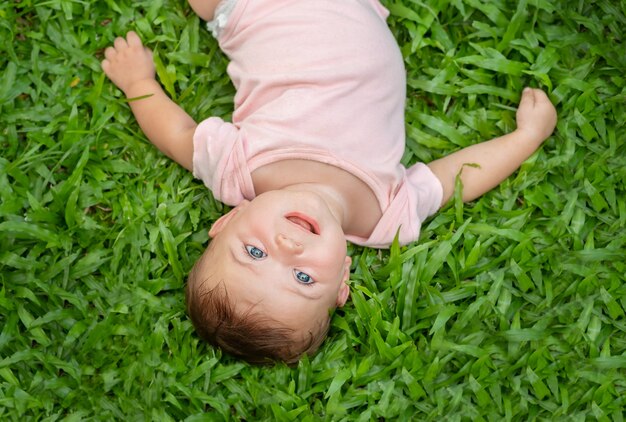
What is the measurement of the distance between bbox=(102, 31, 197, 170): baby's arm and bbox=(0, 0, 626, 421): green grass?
6cm

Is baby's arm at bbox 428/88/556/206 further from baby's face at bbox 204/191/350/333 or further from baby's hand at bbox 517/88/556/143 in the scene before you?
baby's face at bbox 204/191/350/333

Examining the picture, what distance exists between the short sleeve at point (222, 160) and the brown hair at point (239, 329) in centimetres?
24

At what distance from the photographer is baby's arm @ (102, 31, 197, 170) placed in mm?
2615

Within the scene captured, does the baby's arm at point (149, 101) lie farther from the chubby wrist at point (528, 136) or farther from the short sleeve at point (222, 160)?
the chubby wrist at point (528, 136)

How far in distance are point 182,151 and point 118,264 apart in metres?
0.44

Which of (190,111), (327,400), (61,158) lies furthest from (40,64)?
(327,400)

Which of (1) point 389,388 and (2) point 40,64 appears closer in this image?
(1) point 389,388

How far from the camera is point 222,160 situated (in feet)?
8.00

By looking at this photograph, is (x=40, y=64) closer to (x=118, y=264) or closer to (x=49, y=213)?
(x=49, y=213)

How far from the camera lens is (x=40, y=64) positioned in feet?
9.04

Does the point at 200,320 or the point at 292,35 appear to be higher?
the point at 292,35

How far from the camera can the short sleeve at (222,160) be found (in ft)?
7.98

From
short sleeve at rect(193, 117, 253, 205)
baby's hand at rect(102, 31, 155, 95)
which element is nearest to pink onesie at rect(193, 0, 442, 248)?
short sleeve at rect(193, 117, 253, 205)

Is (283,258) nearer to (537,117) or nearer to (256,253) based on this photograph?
(256,253)
